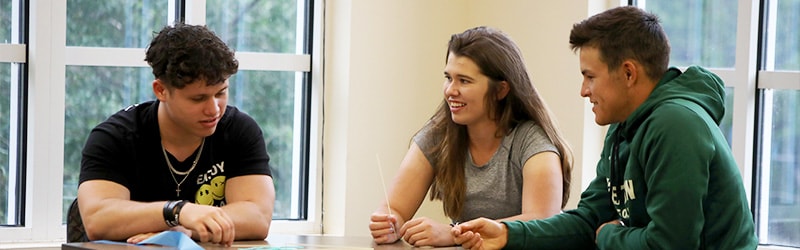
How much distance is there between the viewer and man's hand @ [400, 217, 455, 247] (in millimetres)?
2803

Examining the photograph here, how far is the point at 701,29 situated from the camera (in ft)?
15.0

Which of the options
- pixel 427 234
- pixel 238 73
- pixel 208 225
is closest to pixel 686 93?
pixel 427 234

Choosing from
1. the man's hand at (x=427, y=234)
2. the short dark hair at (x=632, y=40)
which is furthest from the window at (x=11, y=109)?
the short dark hair at (x=632, y=40)

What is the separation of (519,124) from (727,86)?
1467 mm

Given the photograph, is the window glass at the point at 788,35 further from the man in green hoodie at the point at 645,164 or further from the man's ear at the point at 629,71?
the man's ear at the point at 629,71

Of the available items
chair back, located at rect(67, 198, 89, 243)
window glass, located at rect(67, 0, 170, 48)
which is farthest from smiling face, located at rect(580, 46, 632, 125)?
window glass, located at rect(67, 0, 170, 48)

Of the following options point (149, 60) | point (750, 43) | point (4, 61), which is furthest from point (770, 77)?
point (4, 61)

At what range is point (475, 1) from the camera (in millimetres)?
5109

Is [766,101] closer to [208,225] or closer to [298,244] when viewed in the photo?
[298,244]

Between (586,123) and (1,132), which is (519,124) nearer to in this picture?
(586,123)

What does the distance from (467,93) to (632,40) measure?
Result: 79 centimetres

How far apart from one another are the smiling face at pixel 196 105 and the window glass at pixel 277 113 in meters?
1.98

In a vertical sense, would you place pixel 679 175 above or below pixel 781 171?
above

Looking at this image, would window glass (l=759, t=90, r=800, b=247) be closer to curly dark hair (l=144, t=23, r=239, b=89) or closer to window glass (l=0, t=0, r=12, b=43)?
curly dark hair (l=144, t=23, r=239, b=89)
